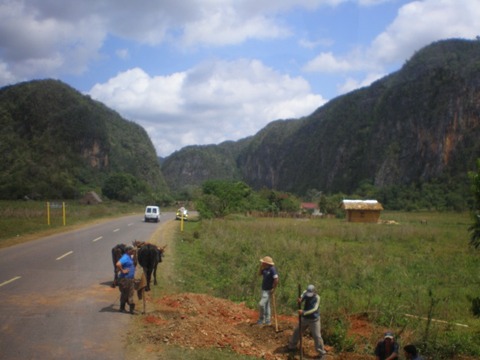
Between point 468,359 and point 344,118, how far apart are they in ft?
585

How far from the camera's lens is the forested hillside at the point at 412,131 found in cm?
9981

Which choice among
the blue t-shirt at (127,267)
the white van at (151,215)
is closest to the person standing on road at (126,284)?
Result: the blue t-shirt at (127,267)

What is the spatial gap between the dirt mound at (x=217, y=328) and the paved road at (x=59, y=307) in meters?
0.88

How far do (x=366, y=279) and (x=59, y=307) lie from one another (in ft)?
36.8

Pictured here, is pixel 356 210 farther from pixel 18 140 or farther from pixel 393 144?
pixel 18 140

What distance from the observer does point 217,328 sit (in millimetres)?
10555

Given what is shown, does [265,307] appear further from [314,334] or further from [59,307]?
[59,307]

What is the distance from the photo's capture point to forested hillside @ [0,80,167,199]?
99875 millimetres

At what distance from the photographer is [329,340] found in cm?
1116

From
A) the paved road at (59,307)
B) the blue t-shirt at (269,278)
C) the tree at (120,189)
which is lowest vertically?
the paved road at (59,307)

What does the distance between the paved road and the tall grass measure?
3377 millimetres

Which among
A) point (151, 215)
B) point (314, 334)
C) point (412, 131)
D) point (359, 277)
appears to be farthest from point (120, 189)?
point (314, 334)

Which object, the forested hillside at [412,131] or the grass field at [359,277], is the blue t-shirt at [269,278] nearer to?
the grass field at [359,277]

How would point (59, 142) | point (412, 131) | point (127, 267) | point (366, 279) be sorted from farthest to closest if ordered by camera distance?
point (59, 142), point (412, 131), point (366, 279), point (127, 267)
